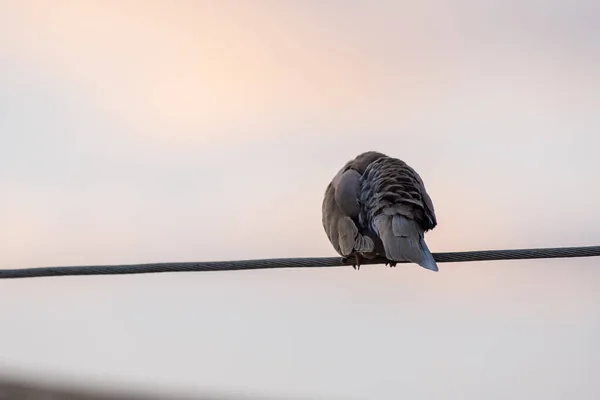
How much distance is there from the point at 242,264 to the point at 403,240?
1308mm

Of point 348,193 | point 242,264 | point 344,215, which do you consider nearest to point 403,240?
point 344,215

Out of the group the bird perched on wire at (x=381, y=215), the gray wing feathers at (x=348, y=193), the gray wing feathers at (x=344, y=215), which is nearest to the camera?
the bird perched on wire at (x=381, y=215)

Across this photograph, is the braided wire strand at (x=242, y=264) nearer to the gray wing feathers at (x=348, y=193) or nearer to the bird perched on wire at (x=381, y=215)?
the bird perched on wire at (x=381, y=215)

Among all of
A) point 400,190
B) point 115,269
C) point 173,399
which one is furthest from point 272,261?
point 173,399

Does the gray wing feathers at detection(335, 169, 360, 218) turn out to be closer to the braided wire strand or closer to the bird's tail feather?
the bird's tail feather

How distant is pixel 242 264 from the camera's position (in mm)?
5609

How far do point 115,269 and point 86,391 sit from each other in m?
11.0

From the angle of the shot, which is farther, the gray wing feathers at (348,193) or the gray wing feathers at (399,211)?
the gray wing feathers at (348,193)

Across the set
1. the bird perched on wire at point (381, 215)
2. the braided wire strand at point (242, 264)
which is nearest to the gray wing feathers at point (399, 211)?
the bird perched on wire at point (381, 215)

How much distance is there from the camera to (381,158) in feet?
24.1

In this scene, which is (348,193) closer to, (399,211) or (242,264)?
(399,211)

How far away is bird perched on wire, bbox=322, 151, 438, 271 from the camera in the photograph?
20.5ft

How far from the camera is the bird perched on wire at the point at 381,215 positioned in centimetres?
625

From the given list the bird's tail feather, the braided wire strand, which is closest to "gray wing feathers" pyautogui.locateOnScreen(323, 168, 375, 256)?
the bird's tail feather
